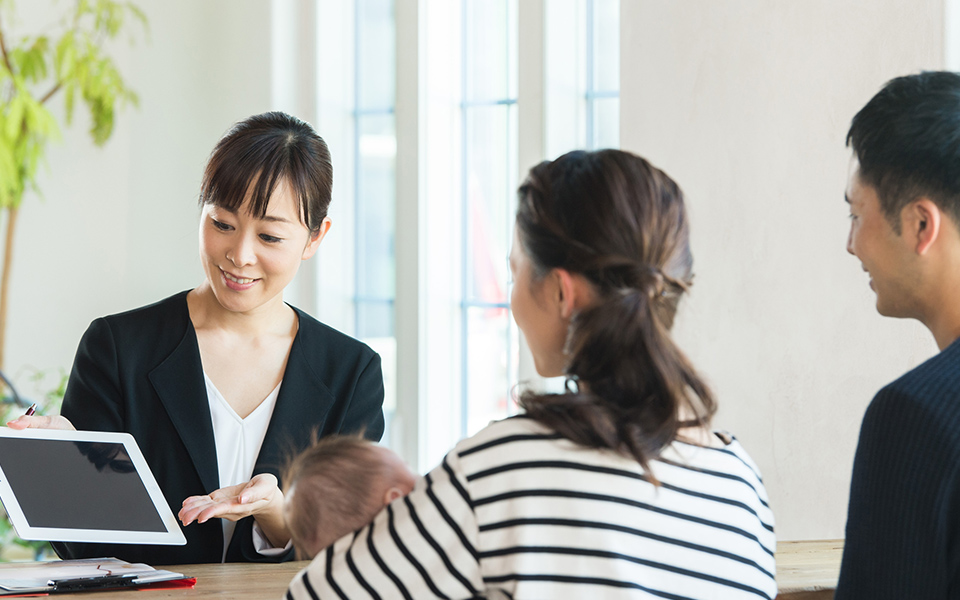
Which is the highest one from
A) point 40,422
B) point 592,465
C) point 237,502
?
point 592,465

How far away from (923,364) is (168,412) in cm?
132

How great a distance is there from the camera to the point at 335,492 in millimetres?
1065

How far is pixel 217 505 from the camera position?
1.49 m

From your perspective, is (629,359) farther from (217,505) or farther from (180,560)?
(180,560)

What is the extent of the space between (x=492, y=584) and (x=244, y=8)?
365cm

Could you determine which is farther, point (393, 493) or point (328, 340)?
point (328, 340)

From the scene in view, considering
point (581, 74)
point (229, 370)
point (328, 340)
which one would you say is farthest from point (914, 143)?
point (581, 74)

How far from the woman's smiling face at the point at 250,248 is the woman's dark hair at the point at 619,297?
90 cm

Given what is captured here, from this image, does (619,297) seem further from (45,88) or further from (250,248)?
(45,88)

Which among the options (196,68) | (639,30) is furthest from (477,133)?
(196,68)

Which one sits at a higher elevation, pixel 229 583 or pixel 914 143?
pixel 914 143

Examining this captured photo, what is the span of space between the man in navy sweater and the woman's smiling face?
1.05m

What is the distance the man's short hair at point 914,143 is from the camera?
1107 mm

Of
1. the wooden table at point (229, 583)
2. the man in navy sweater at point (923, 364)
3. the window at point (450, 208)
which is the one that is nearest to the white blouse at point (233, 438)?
the wooden table at point (229, 583)
